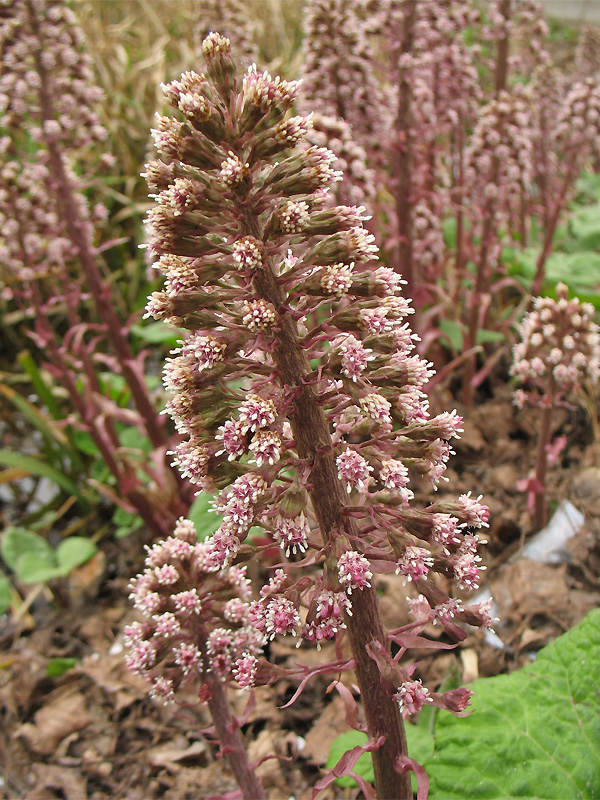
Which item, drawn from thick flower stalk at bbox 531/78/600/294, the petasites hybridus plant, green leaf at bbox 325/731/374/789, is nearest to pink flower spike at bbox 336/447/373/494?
the petasites hybridus plant

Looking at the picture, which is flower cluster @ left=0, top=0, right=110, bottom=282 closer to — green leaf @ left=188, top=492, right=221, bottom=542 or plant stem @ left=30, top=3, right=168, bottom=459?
plant stem @ left=30, top=3, right=168, bottom=459

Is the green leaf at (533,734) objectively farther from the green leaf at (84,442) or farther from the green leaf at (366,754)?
the green leaf at (84,442)

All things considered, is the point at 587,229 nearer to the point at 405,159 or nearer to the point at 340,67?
the point at 405,159

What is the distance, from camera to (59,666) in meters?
3.18

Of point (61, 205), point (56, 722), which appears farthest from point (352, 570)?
point (61, 205)

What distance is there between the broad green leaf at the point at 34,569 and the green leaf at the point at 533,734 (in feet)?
7.02

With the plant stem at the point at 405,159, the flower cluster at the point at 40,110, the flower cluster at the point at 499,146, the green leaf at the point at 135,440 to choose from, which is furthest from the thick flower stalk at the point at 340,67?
the green leaf at the point at 135,440

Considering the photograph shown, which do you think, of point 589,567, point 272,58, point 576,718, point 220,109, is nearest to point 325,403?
point 220,109

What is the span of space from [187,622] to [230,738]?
0.39 metres

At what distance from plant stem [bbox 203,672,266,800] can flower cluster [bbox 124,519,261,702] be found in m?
0.06

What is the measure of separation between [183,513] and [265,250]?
256 centimetres

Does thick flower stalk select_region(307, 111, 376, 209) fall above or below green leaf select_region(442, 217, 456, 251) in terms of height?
above

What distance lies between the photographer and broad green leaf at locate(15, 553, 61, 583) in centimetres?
331

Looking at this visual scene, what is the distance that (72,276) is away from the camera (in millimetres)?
6730
